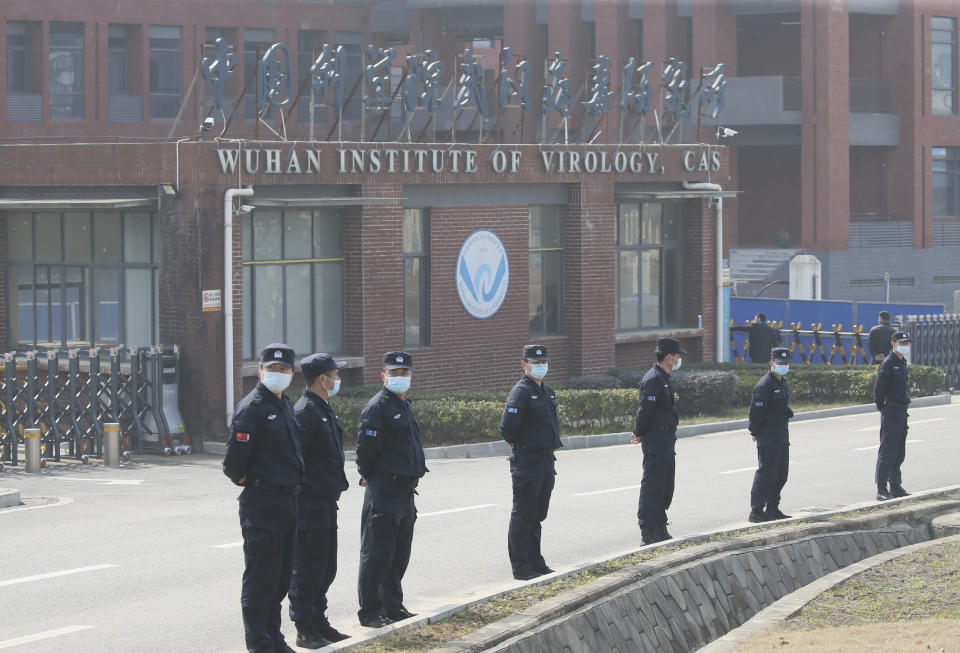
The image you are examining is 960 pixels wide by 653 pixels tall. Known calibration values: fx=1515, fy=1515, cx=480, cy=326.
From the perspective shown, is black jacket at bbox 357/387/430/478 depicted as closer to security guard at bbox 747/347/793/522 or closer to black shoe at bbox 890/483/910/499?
security guard at bbox 747/347/793/522

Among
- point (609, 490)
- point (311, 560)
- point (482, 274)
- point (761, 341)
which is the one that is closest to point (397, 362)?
point (311, 560)

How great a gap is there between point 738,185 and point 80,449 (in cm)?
3712

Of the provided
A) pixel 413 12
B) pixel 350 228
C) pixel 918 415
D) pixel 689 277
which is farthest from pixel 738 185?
pixel 350 228

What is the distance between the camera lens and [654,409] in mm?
14234

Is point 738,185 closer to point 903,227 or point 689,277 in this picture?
point 903,227

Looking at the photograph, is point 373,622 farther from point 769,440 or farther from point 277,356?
point 769,440

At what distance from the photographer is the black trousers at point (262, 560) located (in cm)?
927

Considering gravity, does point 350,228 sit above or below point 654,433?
above

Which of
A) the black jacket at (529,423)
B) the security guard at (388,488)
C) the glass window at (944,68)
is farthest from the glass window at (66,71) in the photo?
the security guard at (388,488)

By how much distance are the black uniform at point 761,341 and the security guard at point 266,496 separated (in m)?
22.6

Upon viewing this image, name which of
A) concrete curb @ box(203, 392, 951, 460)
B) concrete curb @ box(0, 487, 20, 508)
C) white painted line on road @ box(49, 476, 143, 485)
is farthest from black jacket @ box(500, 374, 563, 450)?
concrete curb @ box(203, 392, 951, 460)

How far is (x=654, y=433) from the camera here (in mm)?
14281

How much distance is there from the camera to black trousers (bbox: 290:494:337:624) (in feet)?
32.7

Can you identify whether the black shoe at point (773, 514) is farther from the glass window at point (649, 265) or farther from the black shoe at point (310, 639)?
the glass window at point (649, 265)
